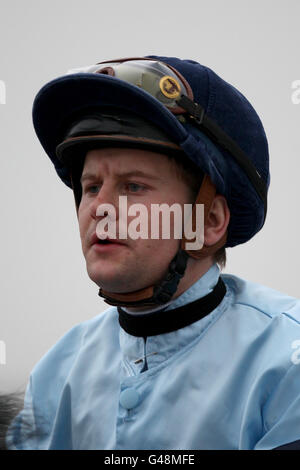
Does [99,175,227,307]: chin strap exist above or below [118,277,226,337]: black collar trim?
above

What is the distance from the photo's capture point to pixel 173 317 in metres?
1.66

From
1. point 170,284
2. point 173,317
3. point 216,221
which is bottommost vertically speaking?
point 173,317

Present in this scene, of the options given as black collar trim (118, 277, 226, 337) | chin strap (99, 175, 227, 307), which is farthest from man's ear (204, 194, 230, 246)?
black collar trim (118, 277, 226, 337)

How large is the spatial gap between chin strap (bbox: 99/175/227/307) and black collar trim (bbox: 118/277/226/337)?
6 centimetres

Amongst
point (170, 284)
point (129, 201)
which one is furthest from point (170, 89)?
point (170, 284)

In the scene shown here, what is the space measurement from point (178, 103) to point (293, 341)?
0.68 meters

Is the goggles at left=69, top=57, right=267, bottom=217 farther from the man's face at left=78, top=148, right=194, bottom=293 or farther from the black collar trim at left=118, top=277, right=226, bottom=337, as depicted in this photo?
the black collar trim at left=118, top=277, right=226, bottom=337

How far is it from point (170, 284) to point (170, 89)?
1.69 ft

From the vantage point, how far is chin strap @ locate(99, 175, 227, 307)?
161cm

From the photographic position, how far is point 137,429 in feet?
5.16

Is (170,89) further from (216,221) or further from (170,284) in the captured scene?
(170,284)

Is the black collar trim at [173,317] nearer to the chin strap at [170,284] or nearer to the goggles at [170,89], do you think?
the chin strap at [170,284]

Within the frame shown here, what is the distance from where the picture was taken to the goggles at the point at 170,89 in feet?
5.19

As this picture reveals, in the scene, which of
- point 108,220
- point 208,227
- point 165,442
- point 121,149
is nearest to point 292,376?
point 165,442
